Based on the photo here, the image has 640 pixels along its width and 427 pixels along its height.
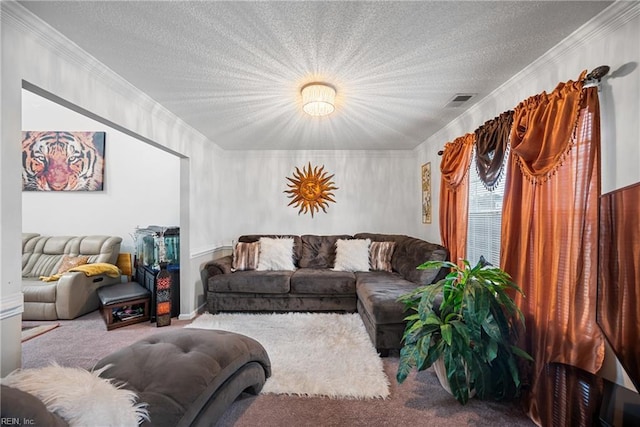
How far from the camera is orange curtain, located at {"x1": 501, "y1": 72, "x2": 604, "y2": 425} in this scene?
4.87ft

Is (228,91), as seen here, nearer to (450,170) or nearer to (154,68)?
(154,68)

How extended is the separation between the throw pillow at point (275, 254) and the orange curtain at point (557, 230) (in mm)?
2738

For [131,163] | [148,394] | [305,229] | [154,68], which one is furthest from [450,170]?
[131,163]

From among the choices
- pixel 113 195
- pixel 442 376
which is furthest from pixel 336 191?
pixel 113 195

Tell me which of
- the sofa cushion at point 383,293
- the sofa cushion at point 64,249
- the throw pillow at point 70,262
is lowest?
the sofa cushion at point 383,293

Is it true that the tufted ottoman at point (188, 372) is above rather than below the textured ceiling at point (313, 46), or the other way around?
below

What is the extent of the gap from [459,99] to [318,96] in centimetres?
136

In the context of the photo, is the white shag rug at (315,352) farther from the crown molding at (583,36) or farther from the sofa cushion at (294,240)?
the crown molding at (583,36)

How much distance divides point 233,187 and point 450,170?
3308mm

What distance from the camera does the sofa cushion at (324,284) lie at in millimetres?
3457

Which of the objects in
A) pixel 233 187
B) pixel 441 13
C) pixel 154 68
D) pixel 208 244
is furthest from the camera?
pixel 233 187

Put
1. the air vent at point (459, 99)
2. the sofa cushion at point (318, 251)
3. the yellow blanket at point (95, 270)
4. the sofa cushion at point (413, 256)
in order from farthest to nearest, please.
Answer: the sofa cushion at point (318, 251) → the yellow blanket at point (95, 270) → the sofa cushion at point (413, 256) → the air vent at point (459, 99)

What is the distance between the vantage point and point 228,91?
234 centimetres

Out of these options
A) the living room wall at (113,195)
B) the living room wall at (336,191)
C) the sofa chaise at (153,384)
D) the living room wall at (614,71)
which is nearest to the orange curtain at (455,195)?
the living room wall at (614,71)
